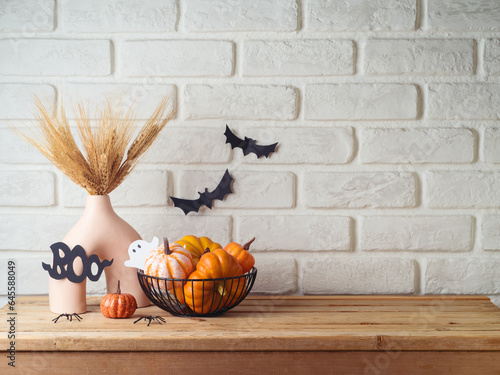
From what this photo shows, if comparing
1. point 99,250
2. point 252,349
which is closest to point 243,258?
point 252,349

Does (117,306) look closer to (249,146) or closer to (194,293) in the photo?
(194,293)

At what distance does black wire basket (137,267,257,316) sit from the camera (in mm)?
953

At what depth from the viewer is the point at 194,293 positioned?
0.95 metres

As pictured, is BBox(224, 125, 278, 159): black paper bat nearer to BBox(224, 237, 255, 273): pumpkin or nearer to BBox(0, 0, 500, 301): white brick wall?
BBox(0, 0, 500, 301): white brick wall

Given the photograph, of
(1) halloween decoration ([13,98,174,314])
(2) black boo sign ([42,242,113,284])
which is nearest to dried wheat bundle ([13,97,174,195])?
(1) halloween decoration ([13,98,174,314])

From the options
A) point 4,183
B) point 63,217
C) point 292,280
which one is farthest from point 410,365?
point 4,183

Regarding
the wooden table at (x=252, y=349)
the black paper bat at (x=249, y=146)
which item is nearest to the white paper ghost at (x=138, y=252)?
the wooden table at (x=252, y=349)

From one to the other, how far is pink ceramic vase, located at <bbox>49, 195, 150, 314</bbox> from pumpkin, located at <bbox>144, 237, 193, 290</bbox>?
0.33 ft

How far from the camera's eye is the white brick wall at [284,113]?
121 cm

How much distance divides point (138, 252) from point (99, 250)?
0.32 feet

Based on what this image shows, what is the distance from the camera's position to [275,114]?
1221 millimetres

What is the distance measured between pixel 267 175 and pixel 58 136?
52 cm

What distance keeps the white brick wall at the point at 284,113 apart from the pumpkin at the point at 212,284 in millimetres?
254

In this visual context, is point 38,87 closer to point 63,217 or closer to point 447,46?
point 63,217
